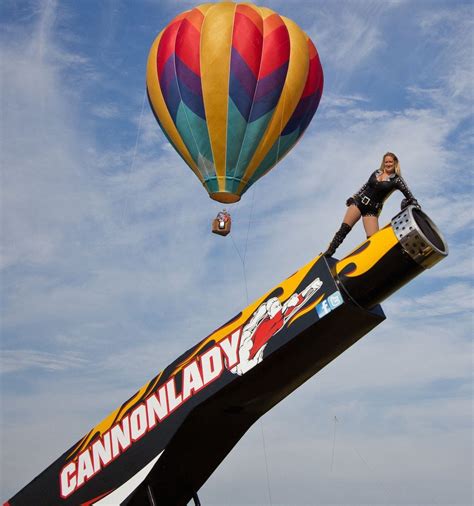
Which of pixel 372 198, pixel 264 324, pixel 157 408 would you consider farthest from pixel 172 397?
pixel 372 198

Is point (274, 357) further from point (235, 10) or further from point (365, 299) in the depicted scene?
point (235, 10)

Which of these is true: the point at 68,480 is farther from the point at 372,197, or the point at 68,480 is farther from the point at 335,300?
the point at 372,197

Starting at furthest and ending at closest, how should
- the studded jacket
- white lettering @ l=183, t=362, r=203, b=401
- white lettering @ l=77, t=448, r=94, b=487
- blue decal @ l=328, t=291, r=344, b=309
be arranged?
white lettering @ l=77, t=448, r=94, b=487, white lettering @ l=183, t=362, r=203, b=401, the studded jacket, blue decal @ l=328, t=291, r=344, b=309

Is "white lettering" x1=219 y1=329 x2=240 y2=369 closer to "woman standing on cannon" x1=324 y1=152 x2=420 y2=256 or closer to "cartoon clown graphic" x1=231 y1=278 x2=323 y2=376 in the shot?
"cartoon clown graphic" x1=231 y1=278 x2=323 y2=376

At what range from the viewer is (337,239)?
9.09 meters

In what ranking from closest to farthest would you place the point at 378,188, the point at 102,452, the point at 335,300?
the point at 335,300
the point at 378,188
the point at 102,452

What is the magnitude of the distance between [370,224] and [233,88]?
10665 millimetres

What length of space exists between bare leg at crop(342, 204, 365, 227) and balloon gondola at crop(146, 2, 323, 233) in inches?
410

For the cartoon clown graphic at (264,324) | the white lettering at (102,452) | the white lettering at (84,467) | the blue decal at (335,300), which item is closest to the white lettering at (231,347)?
the cartoon clown graphic at (264,324)

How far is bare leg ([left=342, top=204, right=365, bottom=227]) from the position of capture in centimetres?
940

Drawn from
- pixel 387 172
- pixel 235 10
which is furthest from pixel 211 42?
pixel 387 172

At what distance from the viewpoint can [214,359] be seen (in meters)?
9.59

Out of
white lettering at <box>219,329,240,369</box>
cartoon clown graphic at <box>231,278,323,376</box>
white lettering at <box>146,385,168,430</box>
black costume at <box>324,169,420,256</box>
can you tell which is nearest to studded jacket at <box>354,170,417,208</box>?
black costume at <box>324,169,420,256</box>

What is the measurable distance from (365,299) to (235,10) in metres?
13.2
